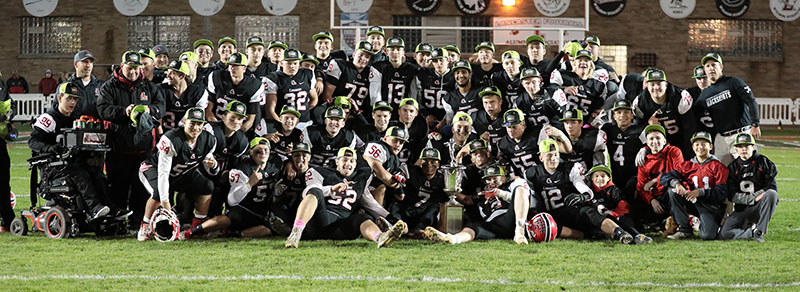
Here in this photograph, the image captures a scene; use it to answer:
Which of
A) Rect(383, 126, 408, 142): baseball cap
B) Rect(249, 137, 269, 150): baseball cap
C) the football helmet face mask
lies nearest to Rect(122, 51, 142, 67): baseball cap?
Rect(249, 137, 269, 150): baseball cap

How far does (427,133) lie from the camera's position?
9766mm

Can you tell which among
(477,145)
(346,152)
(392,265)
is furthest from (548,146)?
(392,265)

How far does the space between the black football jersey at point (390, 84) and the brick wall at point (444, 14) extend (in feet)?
57.5

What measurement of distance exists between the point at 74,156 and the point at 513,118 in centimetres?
433

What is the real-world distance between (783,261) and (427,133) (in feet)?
13.1

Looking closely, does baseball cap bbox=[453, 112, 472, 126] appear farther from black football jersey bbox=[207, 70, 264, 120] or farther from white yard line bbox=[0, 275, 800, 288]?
white yard line bbox=[0, 275, 800, 288]

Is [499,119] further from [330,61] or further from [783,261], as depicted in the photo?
[783,261]

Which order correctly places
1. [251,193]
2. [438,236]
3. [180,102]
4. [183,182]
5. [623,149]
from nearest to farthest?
[438,236] < [183,182] < [251,193] < [180,102] < [623,149]

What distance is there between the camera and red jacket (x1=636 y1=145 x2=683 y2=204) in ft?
28.9

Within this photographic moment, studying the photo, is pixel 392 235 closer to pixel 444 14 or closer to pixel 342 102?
pixel 342 102

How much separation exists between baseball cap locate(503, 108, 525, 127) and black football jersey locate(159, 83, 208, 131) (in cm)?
315

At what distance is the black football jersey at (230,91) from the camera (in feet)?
30.7

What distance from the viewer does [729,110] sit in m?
9.34

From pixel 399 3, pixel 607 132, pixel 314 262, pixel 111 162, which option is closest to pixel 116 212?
pixel 111 162
